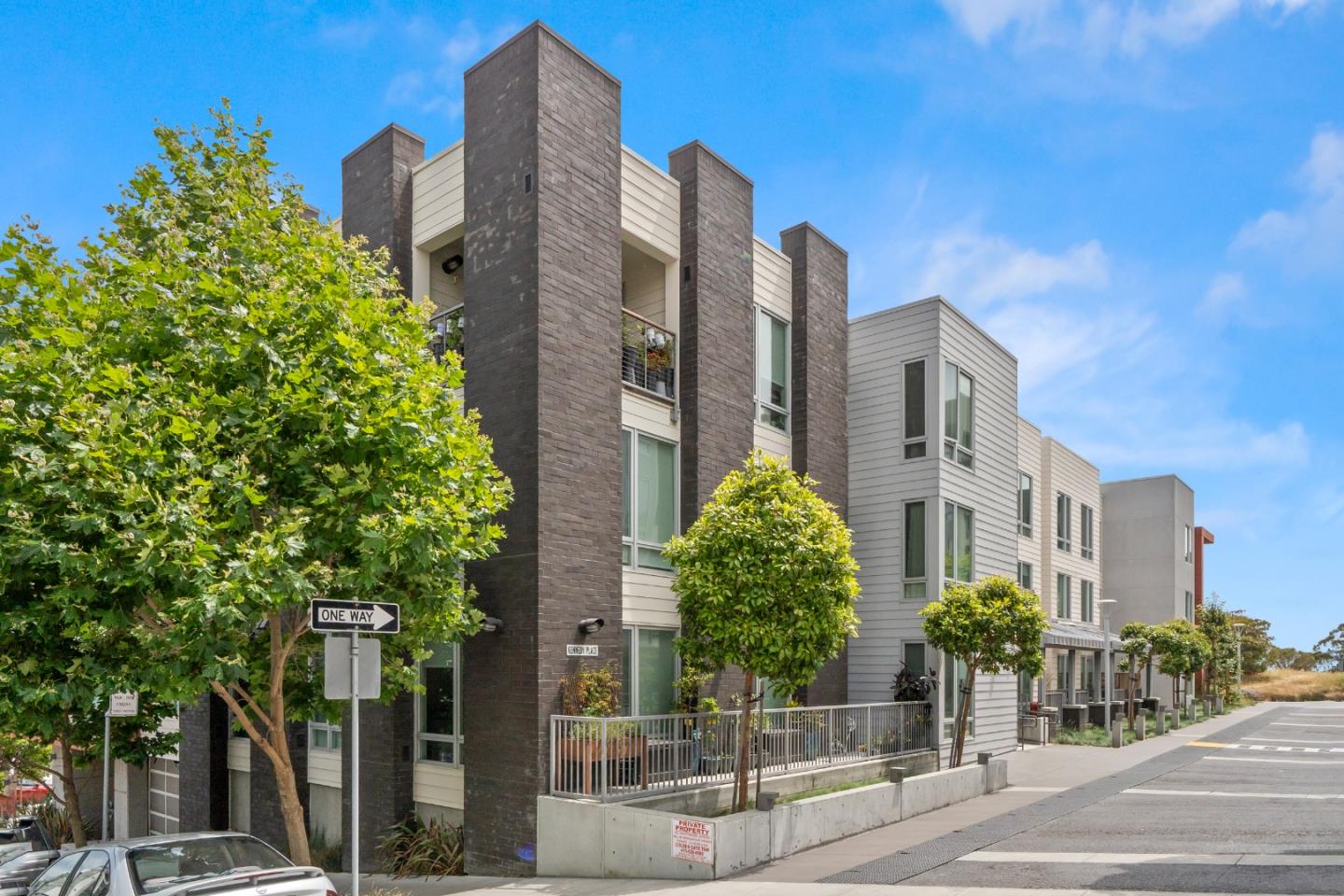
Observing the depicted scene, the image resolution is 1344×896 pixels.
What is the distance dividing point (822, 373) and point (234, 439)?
41.0ft

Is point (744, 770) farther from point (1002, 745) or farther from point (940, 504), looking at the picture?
point (1002, 745)

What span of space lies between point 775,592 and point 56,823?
21.3m

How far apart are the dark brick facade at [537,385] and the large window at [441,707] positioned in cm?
75

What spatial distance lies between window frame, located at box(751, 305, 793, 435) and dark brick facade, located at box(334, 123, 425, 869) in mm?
6221

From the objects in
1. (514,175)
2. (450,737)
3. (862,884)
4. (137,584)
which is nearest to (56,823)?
(450,737)

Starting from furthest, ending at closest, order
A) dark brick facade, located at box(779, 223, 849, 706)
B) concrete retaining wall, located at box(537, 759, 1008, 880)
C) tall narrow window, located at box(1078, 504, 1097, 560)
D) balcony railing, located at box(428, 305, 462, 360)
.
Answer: tall narrow window, located at box(1078, 504, 1097, 560), dark brick facade, located at box(779, 223, 849, 706), balcony railing, located at box(428, 305, 462, 360), concrete retaining wall, located at box(537, 759, 1008, 880)

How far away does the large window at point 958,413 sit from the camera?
22000 millimetres

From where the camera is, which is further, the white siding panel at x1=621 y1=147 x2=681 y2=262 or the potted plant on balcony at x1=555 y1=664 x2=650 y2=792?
the white siding panel at x1=621 y1=147 x2=681 y2=262

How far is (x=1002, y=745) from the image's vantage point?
23922 millimetres

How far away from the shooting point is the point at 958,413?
22594 mm

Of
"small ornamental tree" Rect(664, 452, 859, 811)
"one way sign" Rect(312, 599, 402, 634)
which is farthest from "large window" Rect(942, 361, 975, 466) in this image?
"one way sign" Rect(312, 599, 402, 634)

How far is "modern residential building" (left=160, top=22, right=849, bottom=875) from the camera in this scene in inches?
581

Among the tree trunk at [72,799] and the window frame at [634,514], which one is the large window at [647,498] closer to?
the window frame at [634,514]

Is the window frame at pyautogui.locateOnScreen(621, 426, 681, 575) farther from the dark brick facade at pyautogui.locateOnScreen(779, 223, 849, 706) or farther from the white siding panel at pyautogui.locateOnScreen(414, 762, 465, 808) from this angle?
the dark brick facade at pyautogui.locateOnScreen(779, 223, 849, 706)
